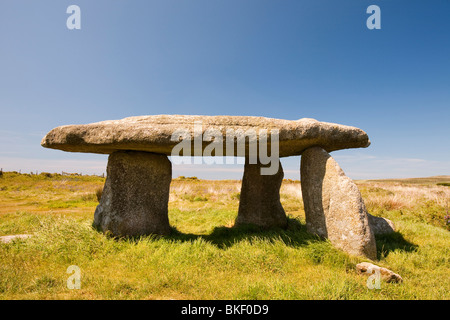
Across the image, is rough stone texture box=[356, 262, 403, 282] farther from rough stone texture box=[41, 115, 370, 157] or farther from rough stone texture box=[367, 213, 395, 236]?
rough stone texture box=[367, 213, 395, 236]

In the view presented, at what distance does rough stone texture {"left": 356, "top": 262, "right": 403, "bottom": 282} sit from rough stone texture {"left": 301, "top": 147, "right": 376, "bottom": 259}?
46 cm

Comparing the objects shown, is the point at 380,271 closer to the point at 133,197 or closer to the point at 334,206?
the point at 334,206

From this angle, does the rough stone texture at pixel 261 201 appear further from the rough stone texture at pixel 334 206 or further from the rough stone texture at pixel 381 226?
the rough stone texture at pixel 381 226

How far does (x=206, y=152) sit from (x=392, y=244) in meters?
4.22

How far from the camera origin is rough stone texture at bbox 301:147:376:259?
393 cm

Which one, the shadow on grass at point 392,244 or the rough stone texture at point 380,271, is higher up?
the rough stone texture at point 380,271

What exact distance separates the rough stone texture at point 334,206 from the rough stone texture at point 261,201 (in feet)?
4.64

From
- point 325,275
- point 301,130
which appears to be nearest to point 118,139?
point 301,130

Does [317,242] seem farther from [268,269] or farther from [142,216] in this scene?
[142,216]

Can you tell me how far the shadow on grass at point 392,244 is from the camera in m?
4.33

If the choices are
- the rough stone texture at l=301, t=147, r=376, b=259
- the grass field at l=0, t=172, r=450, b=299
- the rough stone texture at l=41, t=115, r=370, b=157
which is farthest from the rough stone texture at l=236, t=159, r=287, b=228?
the rough stone texture at l=41, t=115, r=370, b=157

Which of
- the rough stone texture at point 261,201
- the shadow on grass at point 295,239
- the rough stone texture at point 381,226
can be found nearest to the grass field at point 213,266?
the shadow on grass at point 295,239
